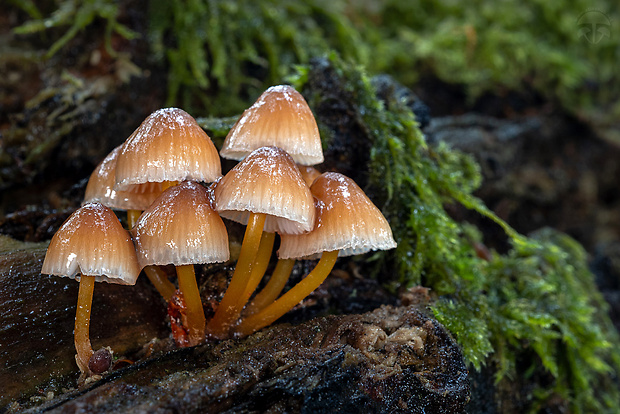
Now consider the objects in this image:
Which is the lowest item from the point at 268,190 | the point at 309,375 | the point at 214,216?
the point at 309,375

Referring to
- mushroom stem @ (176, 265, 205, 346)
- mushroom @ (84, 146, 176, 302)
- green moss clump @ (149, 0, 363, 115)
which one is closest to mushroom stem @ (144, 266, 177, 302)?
mushroom @ (84, 146, 176, 302)

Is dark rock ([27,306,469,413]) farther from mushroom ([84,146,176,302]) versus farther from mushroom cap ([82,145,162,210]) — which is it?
mushroom cap ([82,145,162,210])

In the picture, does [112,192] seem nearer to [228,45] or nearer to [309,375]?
[309,375]

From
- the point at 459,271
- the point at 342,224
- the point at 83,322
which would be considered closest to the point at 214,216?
the point at 342,224

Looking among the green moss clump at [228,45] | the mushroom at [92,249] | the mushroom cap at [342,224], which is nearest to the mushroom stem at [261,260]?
the mushroom cap at [342,224]

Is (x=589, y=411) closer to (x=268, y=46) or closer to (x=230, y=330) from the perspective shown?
(x=230, y=330)

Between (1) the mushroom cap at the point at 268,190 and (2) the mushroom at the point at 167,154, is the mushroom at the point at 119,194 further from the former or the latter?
(1) the mushroom cap at the point at 268,190

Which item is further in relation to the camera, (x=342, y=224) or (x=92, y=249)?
(x=342, y=224)

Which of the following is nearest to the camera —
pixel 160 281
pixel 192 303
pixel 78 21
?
pixel 192 303

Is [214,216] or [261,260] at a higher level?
[214,216]
